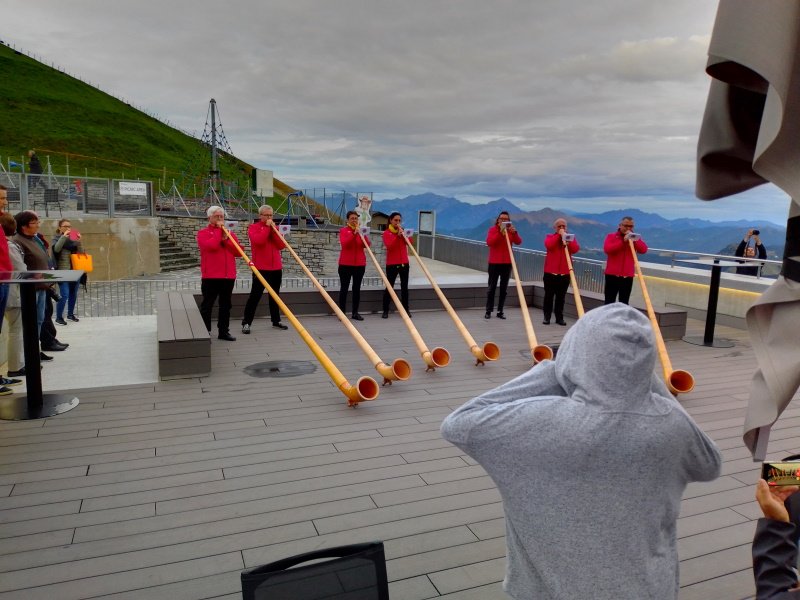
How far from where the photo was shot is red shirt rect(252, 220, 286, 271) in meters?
7.69

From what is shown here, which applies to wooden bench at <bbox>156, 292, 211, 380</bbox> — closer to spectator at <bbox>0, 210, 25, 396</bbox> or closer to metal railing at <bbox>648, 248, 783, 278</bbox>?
spectator at <bbox>0, 210, 25, 396</bbox>

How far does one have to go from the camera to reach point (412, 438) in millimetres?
4367

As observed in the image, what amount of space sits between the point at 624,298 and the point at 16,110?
65032mm

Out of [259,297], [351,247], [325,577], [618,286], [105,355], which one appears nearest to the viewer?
[325,577]

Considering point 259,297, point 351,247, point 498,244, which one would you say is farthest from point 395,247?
point 259,297

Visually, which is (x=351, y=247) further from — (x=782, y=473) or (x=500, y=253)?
(x=782, y=473)

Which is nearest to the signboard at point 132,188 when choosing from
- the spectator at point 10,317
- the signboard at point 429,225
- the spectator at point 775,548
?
→ the signboard at point 429,225

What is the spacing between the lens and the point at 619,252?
26.2 feet

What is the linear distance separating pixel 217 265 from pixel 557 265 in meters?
4.67

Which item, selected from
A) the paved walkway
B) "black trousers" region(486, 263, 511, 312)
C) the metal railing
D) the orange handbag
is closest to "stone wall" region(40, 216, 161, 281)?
the orange handbag

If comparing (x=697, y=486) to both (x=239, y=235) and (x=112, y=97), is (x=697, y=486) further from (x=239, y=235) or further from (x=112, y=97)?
(x=112, y=97)

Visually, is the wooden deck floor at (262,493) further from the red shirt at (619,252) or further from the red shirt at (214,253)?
the red shirt at (619,252)

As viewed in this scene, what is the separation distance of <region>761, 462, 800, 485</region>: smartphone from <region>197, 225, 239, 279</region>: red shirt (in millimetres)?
6423

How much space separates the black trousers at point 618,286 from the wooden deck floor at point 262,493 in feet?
8.70
